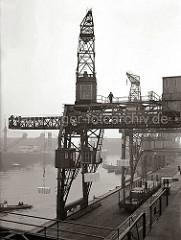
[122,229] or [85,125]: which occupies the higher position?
[85,125]

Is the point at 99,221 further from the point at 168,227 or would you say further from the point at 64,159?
the point at 168,227

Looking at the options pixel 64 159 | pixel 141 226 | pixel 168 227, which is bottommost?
pixel 141 226

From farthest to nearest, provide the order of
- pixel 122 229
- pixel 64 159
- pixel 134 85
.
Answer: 1. pixel 134 85
2. pixel 64 159
3. pixel 122 229

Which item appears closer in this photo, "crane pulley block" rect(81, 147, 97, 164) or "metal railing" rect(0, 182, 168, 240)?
"metal railing" rect(0, 182, 168, 240)

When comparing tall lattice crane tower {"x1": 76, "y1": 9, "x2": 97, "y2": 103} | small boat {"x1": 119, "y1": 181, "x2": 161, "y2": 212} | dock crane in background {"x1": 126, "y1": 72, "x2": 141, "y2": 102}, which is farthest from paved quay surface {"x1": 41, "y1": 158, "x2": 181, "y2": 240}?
dock crane in background {"x1": 126, "y1": 72, "x2": 141, "y2": 102}

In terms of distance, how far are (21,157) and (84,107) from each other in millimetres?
146936

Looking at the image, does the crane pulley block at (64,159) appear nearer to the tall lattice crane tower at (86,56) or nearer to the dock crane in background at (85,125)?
the dock crane in background at (85,125)

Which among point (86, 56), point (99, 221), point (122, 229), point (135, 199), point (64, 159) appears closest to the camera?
point (122, 229)

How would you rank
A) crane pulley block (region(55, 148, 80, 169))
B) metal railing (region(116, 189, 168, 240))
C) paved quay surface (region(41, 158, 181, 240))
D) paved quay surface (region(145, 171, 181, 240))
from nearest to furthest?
1. metal railing (region(116, 189, 168, 240))
2. paved quay surface (region(145, 171, 181, 240))
3. paved quay surface (region(41, 158, 181, 240))
4. crane pulley block (region(55, 148, 80, 169))

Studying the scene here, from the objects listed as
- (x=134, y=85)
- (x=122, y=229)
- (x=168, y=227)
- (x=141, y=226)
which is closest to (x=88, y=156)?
(x=122, y=229)

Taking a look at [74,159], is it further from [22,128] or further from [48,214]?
[48,214]

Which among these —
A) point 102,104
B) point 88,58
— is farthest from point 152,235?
point 88,58

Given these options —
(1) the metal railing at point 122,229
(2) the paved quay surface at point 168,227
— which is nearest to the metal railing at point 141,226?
(1) the metal railing at point 122,229

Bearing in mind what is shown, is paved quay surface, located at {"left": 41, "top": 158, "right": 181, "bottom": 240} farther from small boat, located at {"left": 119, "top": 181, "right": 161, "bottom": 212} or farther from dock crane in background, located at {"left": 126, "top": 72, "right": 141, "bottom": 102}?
dock crane in background, located at {"left": 126, "top": 72, "right": 141, "bottom": 102}
